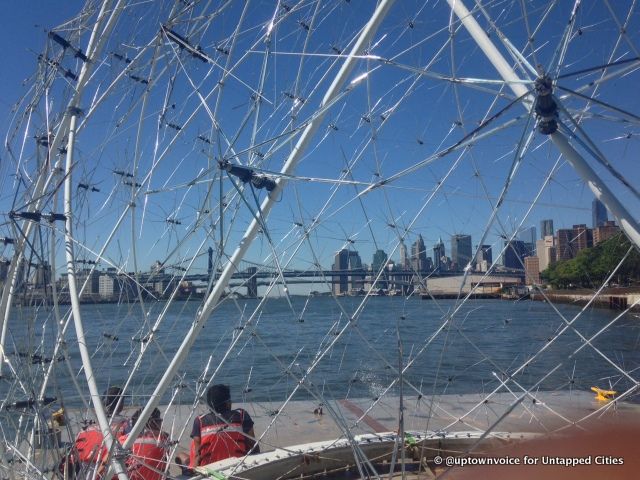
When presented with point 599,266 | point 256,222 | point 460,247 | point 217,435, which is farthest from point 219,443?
point 599,266

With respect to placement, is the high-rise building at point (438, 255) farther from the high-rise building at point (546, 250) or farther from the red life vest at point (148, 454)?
the red life vest at point (148, 454)

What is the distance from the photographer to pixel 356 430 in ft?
22.2

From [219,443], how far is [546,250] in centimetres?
602

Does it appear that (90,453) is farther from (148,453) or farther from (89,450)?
(148,453)

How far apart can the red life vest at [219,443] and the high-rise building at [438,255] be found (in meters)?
4.36

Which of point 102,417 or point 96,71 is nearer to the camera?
point 102,417

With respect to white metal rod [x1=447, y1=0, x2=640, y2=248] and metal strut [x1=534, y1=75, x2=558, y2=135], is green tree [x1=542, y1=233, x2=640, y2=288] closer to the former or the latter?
white metal rod [x1=447, y1=0, x2=640, y2=248]

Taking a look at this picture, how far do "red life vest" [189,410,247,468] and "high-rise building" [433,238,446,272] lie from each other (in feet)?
14.3

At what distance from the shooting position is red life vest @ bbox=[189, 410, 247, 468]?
5.32 meters

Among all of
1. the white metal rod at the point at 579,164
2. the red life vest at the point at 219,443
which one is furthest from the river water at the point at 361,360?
the white metal rod at the point at 579,164

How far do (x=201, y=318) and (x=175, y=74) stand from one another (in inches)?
102

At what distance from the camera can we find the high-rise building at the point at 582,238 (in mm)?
8454

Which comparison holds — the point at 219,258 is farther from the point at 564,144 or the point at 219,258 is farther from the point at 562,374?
the point at 562,374

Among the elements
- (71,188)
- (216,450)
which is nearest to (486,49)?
(71,188)
